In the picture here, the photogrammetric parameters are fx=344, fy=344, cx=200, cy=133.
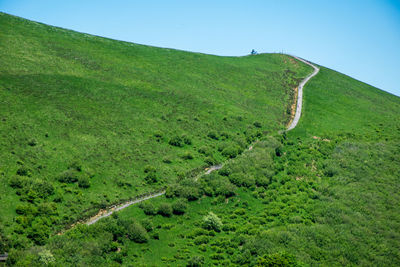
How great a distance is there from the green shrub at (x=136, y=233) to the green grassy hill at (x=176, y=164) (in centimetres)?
15

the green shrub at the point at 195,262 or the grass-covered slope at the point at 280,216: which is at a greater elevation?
the grass-covered slope at the point at 280,216

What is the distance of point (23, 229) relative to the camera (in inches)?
1425

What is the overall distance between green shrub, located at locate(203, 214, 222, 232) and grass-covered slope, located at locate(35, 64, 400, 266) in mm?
172

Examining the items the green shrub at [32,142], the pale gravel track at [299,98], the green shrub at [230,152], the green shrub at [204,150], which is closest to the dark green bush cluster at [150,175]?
the green shrub at [204,150]

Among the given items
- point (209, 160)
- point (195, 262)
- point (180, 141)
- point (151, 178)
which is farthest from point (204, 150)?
point (195, 262)

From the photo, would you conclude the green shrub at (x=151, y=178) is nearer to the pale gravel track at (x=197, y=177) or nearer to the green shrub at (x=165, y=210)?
the pale gravel track at (x=197, y=177)

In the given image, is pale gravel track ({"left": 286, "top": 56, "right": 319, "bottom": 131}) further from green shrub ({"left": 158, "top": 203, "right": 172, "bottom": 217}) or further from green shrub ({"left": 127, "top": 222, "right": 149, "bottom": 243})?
green shrub ({"left": 127, "top": 222, "right": 149, "bottom": 243})

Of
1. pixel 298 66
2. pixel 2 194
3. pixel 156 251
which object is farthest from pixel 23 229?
pixel 298 66

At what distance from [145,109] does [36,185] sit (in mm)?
36937

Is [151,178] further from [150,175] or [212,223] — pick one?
[212,223]

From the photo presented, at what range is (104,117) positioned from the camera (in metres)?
68.1

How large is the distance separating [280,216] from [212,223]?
417 inches

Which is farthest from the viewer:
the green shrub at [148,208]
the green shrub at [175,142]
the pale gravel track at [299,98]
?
the pale gravel track at [299,98]

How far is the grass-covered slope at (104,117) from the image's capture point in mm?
44406
